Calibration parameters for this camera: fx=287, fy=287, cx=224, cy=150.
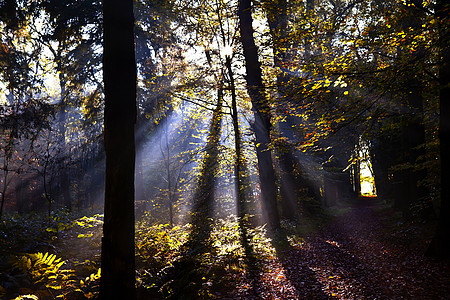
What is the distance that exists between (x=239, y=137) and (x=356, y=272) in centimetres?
627

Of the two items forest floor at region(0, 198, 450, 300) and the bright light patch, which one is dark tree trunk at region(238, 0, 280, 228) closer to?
the bright light patch

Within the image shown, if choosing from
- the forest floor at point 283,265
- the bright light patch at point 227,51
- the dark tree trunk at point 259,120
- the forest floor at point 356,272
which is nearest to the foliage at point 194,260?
the forest floor at point 283,265

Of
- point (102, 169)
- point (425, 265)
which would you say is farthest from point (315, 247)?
point (102, 169)

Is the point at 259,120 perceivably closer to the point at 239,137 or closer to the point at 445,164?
the point at 239,137

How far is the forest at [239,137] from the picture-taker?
14.3 feet

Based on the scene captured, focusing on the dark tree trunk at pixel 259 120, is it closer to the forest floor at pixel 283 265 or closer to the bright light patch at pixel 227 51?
the bright light patch at pixel 227 51

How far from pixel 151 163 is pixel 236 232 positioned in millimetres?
11754

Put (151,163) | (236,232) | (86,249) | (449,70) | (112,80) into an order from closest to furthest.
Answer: (112,80) → (449,70) → (86,249) → (236,232) → (151,163)

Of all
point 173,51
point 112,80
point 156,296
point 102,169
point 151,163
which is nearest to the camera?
point 112,80

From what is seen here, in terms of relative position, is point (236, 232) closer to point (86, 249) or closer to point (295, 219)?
point (86, 249)

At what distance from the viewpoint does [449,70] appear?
6.00 meters

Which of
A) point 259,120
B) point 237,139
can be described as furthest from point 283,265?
point 259,120

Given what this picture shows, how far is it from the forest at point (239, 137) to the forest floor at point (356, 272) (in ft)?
0.17

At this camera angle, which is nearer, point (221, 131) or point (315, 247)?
point (315, 247)
